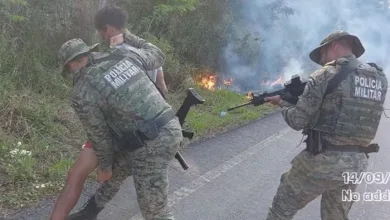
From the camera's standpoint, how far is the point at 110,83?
2.65 m

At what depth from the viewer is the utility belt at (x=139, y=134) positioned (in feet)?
8.98

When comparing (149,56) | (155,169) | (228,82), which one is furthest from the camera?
(228,82)

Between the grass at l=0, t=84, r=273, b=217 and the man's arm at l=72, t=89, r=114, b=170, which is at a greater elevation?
the man's arm at l=72, t=89, r=114, b=170

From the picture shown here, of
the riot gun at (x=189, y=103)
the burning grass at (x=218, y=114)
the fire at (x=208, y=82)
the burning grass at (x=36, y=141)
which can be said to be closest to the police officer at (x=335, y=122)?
the riot gun at (x=189, y=103)

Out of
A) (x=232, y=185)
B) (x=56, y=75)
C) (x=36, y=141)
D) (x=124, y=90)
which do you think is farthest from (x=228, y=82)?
(x=124, y=90)

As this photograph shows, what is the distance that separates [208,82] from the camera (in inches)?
368

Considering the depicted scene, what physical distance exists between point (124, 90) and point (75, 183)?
2.86ft

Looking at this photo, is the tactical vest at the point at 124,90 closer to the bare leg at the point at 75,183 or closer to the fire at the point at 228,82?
the bare leg at the point at 75,183

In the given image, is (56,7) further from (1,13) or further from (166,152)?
(166,152)

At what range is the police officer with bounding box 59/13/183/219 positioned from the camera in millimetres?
2652

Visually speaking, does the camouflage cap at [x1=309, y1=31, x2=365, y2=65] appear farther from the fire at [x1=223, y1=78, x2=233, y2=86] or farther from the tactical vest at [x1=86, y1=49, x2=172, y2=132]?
the fire at [x1=223, y1=78, x2=233, y2=86]

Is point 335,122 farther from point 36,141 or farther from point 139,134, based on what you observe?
point 36,141

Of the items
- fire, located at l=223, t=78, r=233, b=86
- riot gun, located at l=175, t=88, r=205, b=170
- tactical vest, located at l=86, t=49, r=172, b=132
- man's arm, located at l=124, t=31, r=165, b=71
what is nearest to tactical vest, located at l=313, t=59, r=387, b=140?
riot gun, located at l=175, t=88, r=205, b=170

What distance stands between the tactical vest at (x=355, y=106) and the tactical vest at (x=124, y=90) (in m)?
1.20
